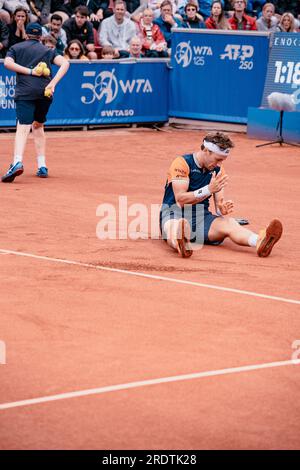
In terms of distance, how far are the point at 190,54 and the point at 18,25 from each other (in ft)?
13.5

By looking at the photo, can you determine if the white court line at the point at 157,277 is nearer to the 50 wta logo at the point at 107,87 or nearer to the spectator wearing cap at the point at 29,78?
the spectator wearing cap at the point at 29,78

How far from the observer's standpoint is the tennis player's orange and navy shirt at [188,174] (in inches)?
445

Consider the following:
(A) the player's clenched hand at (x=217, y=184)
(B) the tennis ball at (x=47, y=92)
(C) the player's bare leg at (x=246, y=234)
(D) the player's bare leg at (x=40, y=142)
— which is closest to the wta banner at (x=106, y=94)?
(D) the player's bare leg at (x=40, y=142)

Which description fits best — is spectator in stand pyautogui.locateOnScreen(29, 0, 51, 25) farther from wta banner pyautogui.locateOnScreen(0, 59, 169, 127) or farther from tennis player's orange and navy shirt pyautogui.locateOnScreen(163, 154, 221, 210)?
tennis player's orange and navy shirt pyautogui.locateOnScreen(163, 154, 221, 210)

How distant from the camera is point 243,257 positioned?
11172mm

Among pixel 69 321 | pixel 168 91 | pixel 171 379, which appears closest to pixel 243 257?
pixel 69 321

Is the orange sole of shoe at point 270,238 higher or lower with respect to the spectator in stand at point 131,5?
lower

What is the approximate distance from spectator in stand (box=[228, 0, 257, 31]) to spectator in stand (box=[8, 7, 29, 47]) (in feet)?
17.1

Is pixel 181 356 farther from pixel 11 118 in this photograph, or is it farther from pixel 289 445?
pixel 11 118

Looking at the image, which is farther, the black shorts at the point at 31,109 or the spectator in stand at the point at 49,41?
the spectator in stand at the point at 49,41

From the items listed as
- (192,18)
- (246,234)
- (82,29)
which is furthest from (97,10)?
(246,234)

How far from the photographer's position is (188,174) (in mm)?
11383

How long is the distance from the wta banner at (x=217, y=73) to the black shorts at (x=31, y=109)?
24.9ft
